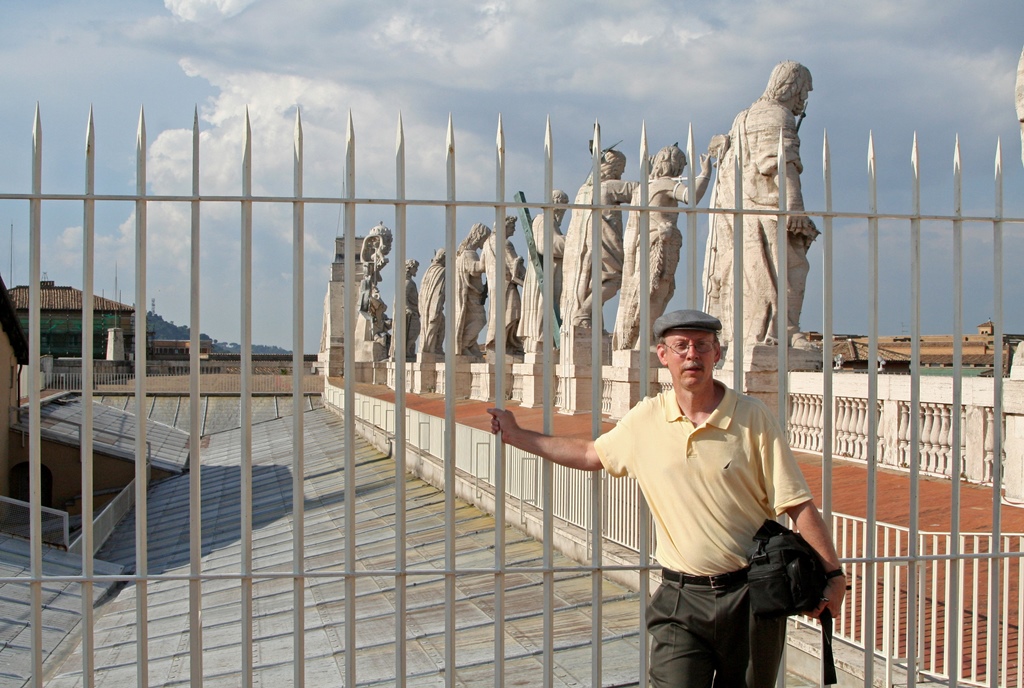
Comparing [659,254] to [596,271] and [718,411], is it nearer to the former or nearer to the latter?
[596,271]

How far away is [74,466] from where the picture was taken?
18062 millimetres

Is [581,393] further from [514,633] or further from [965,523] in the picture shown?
[514,633]

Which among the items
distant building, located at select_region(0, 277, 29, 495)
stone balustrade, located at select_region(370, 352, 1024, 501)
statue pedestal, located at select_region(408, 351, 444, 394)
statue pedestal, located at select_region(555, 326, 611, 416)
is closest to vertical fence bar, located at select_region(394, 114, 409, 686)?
stone balustrade, located at select_region(370, 352, 1024, 501)

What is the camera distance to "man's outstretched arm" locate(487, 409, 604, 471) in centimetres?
313

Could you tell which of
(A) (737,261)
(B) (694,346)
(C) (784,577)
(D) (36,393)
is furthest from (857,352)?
(D) (36,393)

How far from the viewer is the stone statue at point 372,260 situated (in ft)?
105

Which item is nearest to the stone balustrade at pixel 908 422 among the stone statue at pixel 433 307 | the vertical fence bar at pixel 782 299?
the vertical fence bar at pixel 782 299

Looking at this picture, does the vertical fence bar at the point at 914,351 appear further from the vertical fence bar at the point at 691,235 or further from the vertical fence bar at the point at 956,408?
the vertical fence bar at the point at 691,235

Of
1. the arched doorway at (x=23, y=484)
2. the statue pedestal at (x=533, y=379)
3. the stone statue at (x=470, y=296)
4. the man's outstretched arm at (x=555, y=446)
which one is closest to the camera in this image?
the man's outstretched arm at (x=555, y=446)

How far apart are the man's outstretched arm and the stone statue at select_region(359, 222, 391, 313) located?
28.7m

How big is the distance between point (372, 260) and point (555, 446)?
30291mm

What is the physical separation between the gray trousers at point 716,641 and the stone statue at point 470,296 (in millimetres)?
21325

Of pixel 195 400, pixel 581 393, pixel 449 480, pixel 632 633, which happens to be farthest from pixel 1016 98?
pixel 581 393

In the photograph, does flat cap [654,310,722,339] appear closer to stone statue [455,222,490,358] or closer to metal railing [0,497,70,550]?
metal railing [0,497,70,550]
